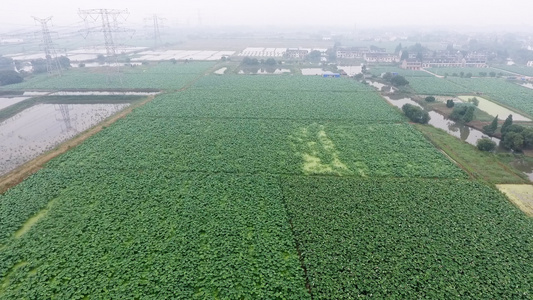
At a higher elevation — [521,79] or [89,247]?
[521,79]

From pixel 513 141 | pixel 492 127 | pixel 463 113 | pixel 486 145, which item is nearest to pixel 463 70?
pixel 463 113

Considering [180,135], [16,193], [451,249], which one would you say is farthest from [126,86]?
[451,249]

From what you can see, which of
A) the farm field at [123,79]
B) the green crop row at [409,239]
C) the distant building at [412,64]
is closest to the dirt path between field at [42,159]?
the farm field at [123,79]

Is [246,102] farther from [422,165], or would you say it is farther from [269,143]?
[422,165]

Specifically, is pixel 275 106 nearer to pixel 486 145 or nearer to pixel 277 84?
pixel 277 84

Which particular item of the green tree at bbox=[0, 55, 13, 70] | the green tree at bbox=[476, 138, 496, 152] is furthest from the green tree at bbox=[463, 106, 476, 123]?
the green tree at bbox=[0, 55, 13, 70]

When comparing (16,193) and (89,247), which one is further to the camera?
(16,193)

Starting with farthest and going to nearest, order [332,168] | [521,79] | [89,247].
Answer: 1. [521,79]
2. [332,168]
3. [89,247]

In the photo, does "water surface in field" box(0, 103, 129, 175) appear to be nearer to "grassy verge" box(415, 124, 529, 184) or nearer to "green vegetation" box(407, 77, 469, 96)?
"grassy verge" box(415, 124, 529, 184)
